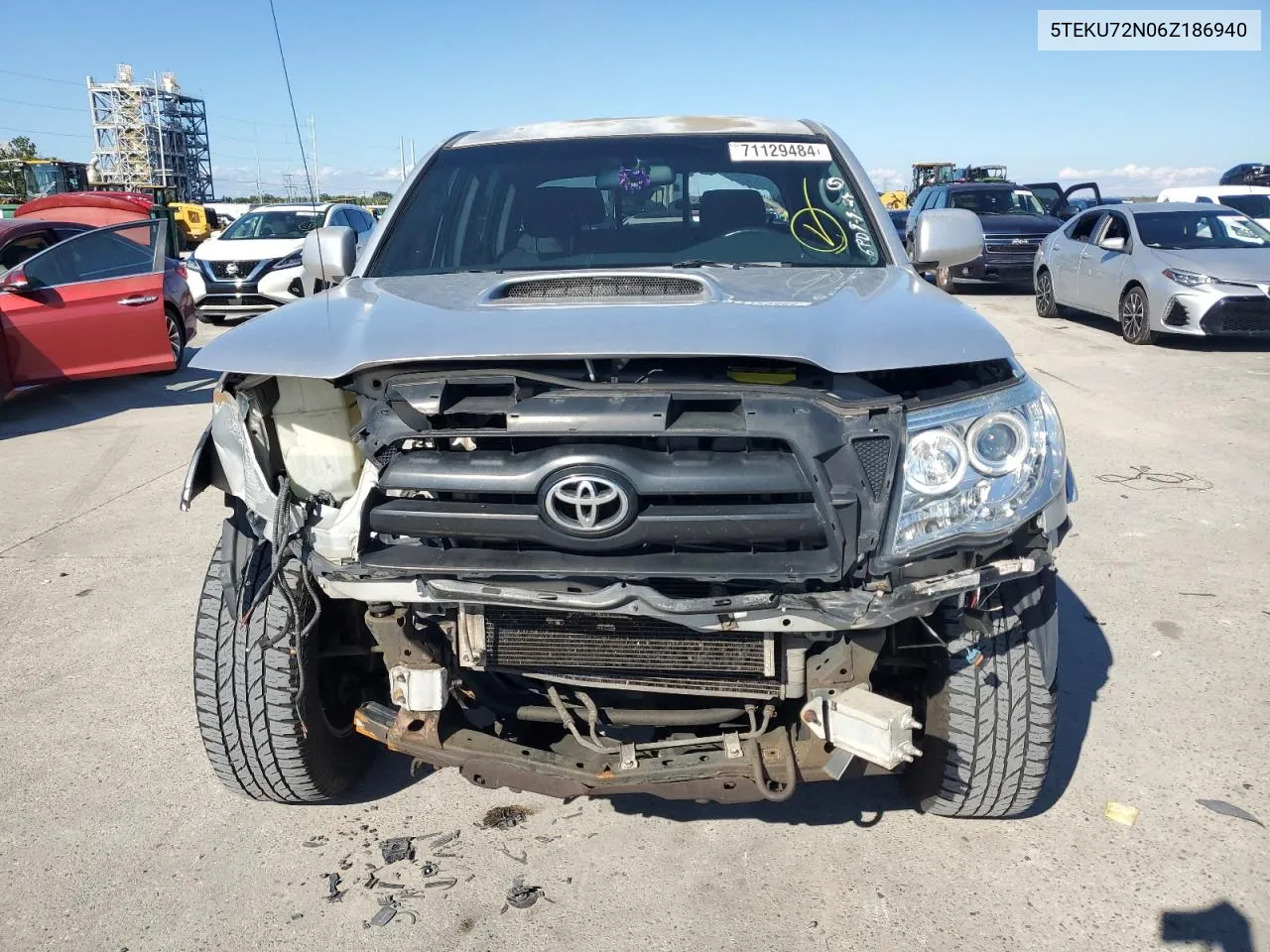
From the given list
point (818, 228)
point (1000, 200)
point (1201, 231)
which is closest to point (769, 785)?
point (818, 228)

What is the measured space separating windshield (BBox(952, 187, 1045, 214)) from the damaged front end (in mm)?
16383

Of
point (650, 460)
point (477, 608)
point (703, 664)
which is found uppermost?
point (650, 460)

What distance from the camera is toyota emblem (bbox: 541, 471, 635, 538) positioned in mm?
2080

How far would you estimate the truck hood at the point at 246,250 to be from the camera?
44.6ft

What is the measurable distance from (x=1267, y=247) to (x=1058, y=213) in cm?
679

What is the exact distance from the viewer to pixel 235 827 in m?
2.93

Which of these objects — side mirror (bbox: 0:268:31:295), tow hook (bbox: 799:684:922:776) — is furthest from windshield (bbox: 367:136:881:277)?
side mirror (bbox: 0:268:31:295)

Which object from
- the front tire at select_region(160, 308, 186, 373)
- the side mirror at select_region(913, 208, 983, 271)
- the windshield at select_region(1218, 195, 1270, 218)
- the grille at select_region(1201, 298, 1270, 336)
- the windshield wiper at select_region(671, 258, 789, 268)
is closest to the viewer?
the windshield wiper at select_region(671, 258, 789, 268)

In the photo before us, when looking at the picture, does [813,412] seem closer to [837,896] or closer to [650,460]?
[650,460]

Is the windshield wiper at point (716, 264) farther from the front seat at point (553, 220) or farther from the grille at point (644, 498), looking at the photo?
the grille at point (644, 498)

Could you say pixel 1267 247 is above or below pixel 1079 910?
above

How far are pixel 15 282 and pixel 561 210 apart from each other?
6615mm

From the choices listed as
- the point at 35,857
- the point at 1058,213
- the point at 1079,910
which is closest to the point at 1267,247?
the point at 1058,213

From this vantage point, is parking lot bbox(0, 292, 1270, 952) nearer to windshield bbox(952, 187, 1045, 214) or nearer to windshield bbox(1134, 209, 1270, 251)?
windshield bbox(1134, 209, 1270, 251)
